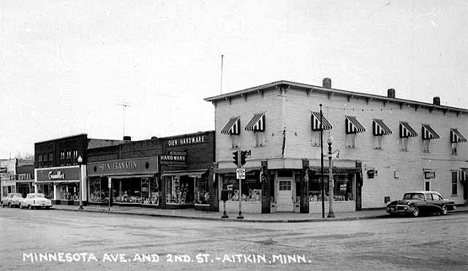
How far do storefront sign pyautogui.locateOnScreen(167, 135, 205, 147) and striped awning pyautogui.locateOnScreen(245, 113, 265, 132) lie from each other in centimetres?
612

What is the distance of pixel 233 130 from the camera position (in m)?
36.1

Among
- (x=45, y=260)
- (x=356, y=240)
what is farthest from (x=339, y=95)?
(x=45, y=260)

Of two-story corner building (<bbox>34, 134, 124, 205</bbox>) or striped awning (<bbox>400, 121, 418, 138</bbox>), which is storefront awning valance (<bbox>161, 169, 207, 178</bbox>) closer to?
two-story corner building (<bbox>34, 134, 124, 205</bbox>)

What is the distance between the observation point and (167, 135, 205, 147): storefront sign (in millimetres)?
39675

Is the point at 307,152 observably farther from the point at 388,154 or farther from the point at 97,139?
the point at 97,139

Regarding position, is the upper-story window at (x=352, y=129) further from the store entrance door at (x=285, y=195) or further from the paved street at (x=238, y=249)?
the paved street at (x=238, y=249)

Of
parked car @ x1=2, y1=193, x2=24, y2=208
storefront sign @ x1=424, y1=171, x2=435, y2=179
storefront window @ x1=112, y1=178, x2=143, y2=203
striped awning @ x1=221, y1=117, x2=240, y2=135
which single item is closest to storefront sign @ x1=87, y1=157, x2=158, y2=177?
storefront window @ x1=112, y1=178, x2=143, y2=203

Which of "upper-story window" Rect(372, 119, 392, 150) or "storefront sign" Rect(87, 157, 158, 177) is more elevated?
"upper-story window" Rect(372, 119, 392, 150)

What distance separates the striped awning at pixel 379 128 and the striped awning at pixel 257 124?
28.7ft

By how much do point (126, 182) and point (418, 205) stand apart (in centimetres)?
2643

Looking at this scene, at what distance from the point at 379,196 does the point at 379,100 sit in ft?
22.5

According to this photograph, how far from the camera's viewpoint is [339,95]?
36.4 metres

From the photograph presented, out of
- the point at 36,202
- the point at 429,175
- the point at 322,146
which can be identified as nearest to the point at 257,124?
the point at 322,146

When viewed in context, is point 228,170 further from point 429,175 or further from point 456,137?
point 456,137
